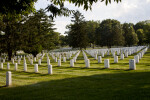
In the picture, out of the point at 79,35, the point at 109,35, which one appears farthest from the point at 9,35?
the point at 109,35

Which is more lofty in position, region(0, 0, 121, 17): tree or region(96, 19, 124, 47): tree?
region(96, 19, 124, 47): tree

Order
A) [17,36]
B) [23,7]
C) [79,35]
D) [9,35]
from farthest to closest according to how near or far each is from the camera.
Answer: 1. [79,35]
2. [17,36]
3. [9,35]
4. [23,7]

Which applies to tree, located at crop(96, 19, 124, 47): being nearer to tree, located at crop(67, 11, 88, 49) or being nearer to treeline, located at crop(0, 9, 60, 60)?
tree, located at crop(67, 11, 88, 49)

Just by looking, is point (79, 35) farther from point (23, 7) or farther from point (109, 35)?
point (23, 7)

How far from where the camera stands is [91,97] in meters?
6.38

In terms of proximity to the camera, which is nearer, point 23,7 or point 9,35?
point 23,7

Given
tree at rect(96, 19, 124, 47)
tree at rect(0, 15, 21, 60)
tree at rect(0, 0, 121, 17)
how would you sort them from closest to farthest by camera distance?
tree at rect(0, 0, 121, 17) → tree at rect(0, 15, 21, 60) → tree at rect(96, 19, 124, 47)

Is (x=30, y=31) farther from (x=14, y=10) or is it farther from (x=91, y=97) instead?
(x=91, y=97)

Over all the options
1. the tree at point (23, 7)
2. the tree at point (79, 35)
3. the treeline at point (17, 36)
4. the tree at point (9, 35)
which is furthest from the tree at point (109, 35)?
the tree at point (23, 7)

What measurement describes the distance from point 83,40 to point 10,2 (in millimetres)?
63430

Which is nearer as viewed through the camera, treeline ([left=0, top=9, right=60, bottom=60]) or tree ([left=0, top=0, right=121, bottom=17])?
tree ([left=0, top=0, right=121, bottom=17])

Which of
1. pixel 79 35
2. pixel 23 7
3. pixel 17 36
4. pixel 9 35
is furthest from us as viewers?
pixel 79 35

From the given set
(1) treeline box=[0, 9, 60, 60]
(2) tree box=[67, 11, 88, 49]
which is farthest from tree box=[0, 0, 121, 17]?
(2) tree box=[67, 11, 88, 49]

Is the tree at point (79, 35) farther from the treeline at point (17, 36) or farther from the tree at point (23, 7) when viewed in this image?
the tree at point (23, 7)
